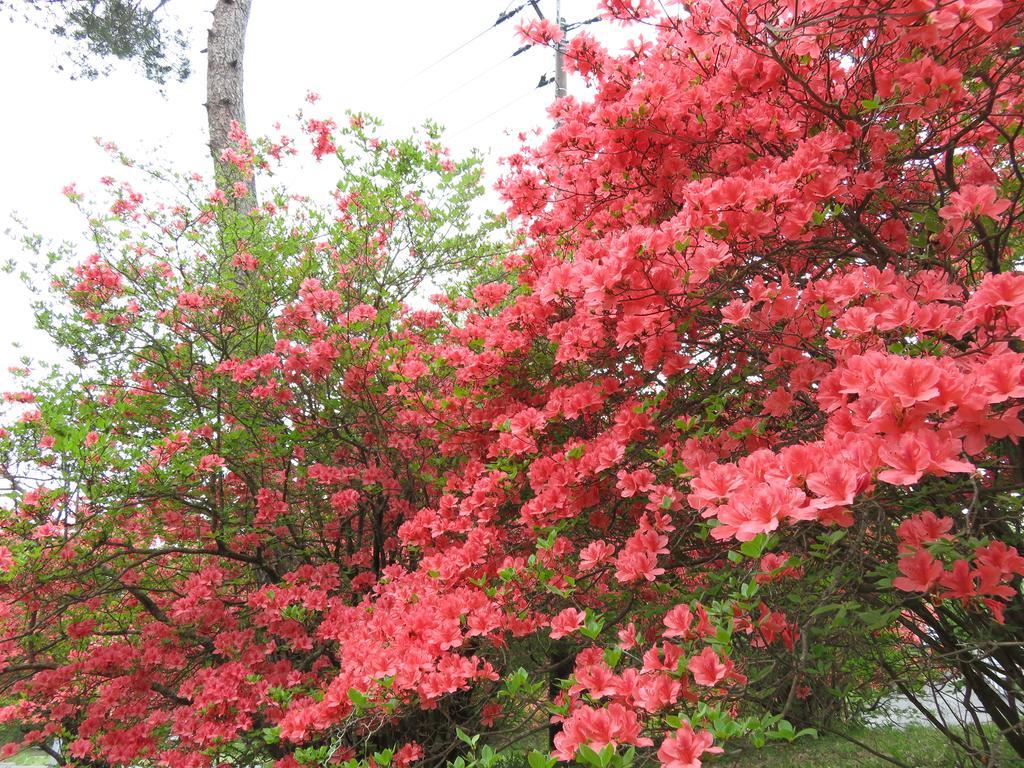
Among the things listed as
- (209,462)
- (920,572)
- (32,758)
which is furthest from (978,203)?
(32,758)

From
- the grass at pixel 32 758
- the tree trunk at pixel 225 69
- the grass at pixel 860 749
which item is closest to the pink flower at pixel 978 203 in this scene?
the grass at pixel 860 749

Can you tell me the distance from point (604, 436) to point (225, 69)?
6227 mm

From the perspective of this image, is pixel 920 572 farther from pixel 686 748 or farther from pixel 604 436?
pixel 604 436

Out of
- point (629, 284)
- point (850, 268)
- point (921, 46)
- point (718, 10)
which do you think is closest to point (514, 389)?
point (629, 284)

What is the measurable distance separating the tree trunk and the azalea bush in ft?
7.39

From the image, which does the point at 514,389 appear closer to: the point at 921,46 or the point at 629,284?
the point at 629,284

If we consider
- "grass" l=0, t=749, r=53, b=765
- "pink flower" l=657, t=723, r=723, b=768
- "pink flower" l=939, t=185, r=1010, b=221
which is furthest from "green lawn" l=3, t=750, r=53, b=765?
"pink flower" l=939, t=185, r=1010, b=221

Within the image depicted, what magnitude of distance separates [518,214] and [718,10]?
1442mm

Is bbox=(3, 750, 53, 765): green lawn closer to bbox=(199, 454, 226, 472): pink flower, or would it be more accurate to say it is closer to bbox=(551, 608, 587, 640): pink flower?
bbox=(199, 454, 226, 472): pink flower

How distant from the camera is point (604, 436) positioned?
2.37 m

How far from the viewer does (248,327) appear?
13.5 ft

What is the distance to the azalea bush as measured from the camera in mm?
1515

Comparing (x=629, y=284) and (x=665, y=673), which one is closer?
(x=665, y=673)

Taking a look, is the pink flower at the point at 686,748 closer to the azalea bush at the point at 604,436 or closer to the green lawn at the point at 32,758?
the azalea bush at the point at 604,436
